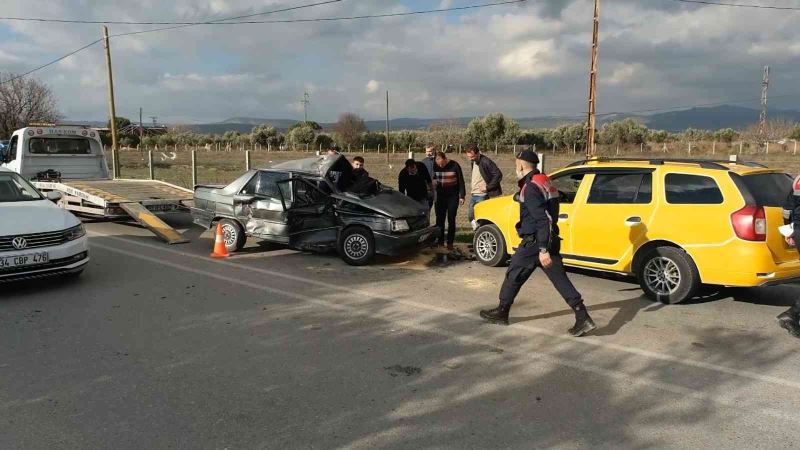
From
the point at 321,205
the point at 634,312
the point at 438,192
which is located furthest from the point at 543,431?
the point at 438,192

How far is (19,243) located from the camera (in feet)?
21.5

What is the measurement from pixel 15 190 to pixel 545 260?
6993mm

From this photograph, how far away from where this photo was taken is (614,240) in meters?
6.95

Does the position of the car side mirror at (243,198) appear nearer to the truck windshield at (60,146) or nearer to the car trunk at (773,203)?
the car trunk at (773,203)

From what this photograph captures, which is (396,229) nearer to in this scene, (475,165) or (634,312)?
(475,165)

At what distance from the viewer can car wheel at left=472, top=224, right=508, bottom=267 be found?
841cm

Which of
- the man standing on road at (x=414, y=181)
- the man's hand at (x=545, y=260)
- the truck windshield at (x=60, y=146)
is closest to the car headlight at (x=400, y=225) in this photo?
the man standing on road at (x=414, y=181)

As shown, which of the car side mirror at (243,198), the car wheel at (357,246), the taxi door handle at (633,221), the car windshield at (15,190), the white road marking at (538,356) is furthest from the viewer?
the car side mirror at (243,198)

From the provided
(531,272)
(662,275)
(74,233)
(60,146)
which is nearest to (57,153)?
(60,146)

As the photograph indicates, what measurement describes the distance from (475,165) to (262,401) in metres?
6.94

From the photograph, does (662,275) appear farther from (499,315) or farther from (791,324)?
(499,315)

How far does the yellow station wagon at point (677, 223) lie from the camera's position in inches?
237

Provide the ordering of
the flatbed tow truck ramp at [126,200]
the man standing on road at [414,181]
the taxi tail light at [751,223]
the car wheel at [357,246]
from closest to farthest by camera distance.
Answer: the taxi tail light at [751,223] < the car wheel at [357,246] < the man standing on road at [414,181] < the flatbed tow truck ramp at [126,200]

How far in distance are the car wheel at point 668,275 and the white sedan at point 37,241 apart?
6.65 m
